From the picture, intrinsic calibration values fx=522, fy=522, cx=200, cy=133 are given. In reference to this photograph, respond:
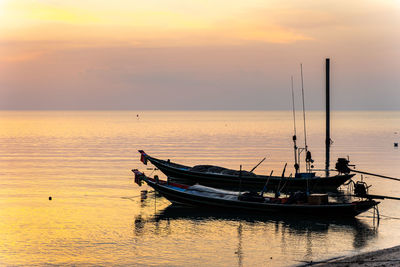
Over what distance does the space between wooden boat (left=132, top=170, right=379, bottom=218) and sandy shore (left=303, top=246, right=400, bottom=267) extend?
7828 millimetres

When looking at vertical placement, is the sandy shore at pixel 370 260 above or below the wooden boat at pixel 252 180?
below

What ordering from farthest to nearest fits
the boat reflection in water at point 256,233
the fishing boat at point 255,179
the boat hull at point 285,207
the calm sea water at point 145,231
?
the fishing boat at point 255,179
the boat hull at point 285,207
the boat reflection in water at point 256,233
the calm sea water at point 145,231

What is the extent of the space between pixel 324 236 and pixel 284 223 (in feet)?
10.9

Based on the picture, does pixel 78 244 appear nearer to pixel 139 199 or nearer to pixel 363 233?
pixel 139 199

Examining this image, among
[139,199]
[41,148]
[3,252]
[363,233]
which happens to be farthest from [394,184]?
[41,148]

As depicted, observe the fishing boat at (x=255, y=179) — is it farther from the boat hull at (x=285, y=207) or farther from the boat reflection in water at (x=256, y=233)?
the boat reflection in water at (x=256, y=233)

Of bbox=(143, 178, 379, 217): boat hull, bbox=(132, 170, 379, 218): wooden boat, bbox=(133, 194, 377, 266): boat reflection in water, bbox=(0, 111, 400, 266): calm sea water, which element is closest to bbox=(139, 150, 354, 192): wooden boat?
bbox=(0, 111, 400, 266): calm sea water

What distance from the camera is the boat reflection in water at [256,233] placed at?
24.7m

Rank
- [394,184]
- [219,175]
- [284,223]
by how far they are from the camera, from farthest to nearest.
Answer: [394,184], [219,175], [284,223]

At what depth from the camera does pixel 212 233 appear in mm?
28375

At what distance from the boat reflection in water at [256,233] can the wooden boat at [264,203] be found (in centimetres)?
42

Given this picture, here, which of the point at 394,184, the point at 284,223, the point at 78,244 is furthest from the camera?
the point at 394,184

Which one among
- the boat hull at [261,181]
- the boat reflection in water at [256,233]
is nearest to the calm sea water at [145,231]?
the boat reflection in water at [256,233]

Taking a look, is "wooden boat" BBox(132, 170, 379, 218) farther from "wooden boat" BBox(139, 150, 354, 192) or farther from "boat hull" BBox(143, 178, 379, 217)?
"wooden boat" BBox(139, 150, 354, 192)
